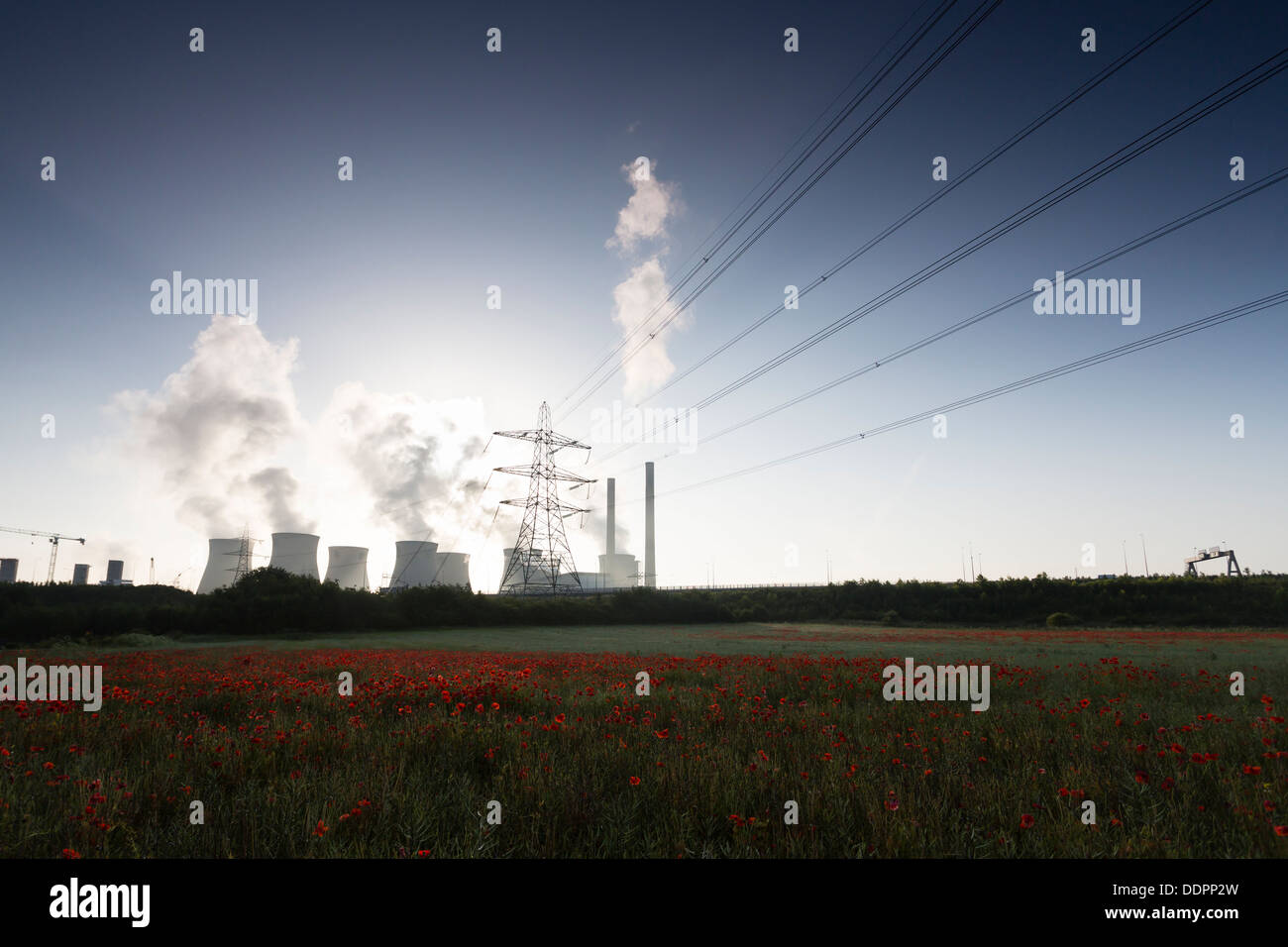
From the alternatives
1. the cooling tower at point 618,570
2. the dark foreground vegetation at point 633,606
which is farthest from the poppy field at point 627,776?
the cooling tower at point 618,570

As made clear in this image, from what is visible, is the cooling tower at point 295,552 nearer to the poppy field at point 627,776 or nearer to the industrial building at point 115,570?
the poppy field at point 627,776

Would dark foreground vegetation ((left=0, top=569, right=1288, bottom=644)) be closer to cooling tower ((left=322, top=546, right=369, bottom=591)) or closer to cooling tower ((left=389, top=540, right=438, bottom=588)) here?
cooling tower ((left=322, top=546, right=369, bottom=591))

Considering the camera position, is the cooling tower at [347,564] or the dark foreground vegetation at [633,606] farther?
the cooling tower at [347,564]

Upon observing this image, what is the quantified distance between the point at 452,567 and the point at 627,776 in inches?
3192

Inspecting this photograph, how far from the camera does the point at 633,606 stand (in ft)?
182

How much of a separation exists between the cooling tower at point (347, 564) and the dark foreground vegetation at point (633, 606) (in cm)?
1644

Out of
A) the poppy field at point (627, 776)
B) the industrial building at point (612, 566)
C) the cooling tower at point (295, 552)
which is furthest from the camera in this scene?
the industrial building at point (612, 566)

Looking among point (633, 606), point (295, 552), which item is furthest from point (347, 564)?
point (633, 606)

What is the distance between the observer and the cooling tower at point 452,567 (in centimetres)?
8031

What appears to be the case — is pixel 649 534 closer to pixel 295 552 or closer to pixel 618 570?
pixel 618 570
